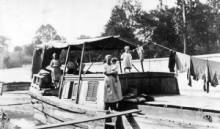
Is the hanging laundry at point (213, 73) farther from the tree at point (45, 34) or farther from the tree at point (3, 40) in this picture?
the tree at point (3, 40)

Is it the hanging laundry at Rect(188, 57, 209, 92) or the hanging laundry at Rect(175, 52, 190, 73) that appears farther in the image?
the hanging laundry at Rect(175, 52, 190, 73)

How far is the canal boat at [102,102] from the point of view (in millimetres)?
6152

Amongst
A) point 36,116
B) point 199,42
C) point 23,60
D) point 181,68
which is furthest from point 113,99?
point 23,60

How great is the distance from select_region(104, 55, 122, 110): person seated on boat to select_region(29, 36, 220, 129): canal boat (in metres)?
0.30

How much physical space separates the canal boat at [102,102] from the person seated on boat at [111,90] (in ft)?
0.97

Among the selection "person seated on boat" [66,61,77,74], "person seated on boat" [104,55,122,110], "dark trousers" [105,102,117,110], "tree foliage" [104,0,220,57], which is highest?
"tree foliage" [104,0,220,57]

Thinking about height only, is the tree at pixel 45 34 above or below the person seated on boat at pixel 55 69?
A: above

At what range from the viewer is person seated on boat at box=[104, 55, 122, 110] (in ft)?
23.8

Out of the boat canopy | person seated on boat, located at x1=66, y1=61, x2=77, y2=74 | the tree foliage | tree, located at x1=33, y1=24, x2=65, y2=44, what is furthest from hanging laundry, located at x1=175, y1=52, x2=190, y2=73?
tree, located at x1=33, y1=24, x2=65, y2=44

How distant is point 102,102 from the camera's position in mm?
7812

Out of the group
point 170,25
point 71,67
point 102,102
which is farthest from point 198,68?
point 170,25

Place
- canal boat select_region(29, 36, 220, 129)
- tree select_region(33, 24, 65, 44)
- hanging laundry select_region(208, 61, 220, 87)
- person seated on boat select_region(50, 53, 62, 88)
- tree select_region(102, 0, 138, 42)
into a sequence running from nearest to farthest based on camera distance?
1. canal boat select_region(29, 36, 220, 129)
2. hanging laundry select_region(208, 61, 220, 87)
3. person seated on boat select_region(50, 53, 62, 88)
4. tree select_region(102, 0, 138, 42)
5. tree select_region(33, 24, 65, 44)

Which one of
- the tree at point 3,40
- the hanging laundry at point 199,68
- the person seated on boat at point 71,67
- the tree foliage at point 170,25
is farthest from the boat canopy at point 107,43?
the tree at point 3,40

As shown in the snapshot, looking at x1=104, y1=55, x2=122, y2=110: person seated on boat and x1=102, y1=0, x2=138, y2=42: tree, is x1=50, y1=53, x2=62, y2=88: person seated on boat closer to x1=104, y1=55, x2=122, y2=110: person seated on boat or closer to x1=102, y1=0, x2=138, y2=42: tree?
x1=104, y1=55, x2=122, y2=110: person seated on boat
